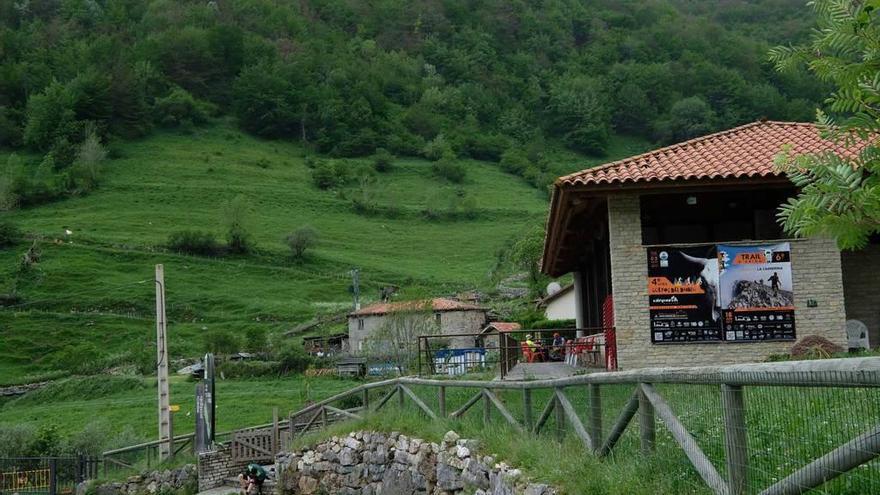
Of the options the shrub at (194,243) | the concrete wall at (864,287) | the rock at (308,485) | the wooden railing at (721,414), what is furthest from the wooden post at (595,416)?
the shrub at (194,243)

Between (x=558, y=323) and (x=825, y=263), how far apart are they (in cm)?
2860

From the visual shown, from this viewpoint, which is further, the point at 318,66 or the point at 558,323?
the point at 318,66

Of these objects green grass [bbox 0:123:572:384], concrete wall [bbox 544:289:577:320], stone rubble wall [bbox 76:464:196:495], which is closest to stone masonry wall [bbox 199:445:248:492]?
stone rubble wall [bbox 76:464:196:495]

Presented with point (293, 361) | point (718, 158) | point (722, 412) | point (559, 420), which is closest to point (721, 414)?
point (722, 412)

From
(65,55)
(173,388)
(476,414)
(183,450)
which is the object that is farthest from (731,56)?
(476,414)

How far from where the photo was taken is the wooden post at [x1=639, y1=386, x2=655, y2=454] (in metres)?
5.73

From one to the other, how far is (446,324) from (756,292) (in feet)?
128

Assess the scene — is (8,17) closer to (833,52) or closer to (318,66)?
(318,66)

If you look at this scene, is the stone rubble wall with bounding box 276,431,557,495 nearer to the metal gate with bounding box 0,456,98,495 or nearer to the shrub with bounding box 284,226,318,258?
the metal gate with bounding box 0,456,98,495

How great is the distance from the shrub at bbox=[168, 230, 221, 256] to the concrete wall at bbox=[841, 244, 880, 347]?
7078 centimetres

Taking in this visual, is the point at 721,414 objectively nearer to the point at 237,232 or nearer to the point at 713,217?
the point at 713,217

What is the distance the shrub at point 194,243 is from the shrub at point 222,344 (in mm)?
29290

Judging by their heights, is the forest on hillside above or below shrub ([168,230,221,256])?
above

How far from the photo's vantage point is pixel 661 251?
15.5 metres
